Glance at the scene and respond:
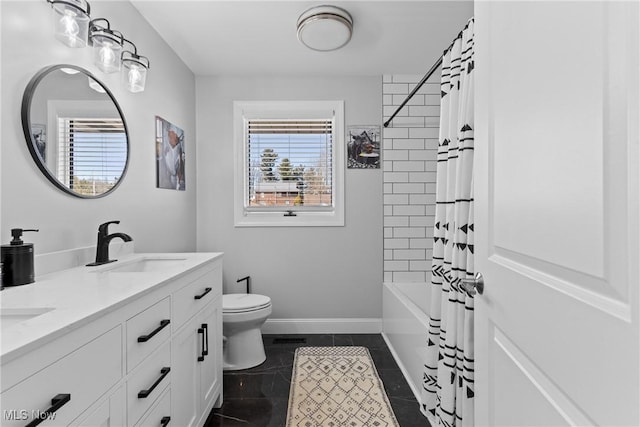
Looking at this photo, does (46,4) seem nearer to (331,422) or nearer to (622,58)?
(622,58)

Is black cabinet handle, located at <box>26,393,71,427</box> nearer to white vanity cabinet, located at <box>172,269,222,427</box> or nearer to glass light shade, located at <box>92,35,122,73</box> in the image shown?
white vanity cabinet, located at <box>172,269,222,427</box>

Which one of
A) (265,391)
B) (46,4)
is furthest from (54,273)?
(265,391)

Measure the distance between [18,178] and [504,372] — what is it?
5.75ft

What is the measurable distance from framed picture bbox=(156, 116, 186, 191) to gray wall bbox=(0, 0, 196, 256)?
70 millimetres

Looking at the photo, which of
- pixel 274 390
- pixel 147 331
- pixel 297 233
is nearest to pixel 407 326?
pixel 274 390

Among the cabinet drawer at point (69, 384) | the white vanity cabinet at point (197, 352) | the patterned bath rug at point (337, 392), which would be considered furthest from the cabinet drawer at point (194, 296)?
the patterned bath rug at point (337, 392)

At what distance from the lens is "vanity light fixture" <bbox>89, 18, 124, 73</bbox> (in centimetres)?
155

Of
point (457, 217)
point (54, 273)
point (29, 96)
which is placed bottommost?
point (54, 273)

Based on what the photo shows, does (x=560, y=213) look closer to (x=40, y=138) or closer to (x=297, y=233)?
(x=40, y=138)

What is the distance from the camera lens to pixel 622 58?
486 millimetres

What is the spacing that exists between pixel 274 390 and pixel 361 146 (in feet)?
6.96

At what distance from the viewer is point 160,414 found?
3.90 feet

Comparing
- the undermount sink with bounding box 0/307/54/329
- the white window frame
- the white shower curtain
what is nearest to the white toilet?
the white window frame

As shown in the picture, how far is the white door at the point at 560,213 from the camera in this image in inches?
19.2
